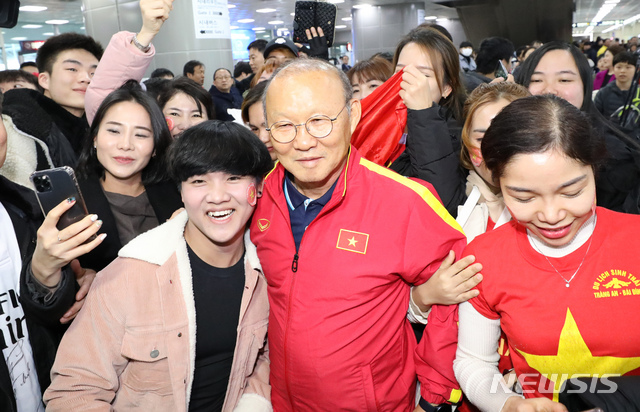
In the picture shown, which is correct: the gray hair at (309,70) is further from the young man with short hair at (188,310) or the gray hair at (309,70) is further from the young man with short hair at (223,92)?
the young man with short hair at (223,92)

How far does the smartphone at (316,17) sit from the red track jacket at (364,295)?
95.7 inches

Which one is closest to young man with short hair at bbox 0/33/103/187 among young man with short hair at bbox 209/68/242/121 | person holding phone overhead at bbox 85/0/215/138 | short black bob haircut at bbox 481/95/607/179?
person holding phone overhead at bbox 85/0/215/138

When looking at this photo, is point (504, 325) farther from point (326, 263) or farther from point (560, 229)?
point (326, 263)

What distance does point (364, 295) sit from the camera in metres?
1.92

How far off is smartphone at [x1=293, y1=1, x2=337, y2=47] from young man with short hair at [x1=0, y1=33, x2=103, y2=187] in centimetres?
158

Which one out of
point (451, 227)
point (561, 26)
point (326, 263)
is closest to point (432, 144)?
point (451, 227)

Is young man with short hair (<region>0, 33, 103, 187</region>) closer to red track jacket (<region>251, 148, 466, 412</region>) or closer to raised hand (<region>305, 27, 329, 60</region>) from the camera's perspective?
raised hand (<region>305, 27, 329, 60</region>)

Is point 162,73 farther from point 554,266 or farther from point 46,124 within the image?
point 554,266

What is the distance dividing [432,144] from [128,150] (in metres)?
1.53

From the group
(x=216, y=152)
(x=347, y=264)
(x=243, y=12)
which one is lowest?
(x=347, y=264)

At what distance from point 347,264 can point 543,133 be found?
83 centimetres

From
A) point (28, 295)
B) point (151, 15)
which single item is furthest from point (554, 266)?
point (151, 15)

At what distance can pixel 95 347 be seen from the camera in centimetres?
198

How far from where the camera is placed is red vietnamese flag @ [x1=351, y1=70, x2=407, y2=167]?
278 cm
